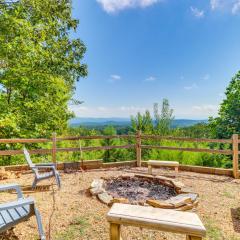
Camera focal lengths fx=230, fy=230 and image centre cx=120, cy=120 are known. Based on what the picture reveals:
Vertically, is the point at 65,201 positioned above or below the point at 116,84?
below

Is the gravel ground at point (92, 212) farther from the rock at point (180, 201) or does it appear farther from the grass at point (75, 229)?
the rock at point (180, 201)

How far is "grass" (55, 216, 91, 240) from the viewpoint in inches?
111

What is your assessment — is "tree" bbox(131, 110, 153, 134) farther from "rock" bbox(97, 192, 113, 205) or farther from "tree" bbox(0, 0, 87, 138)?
"rock" bbox(97, 192, 113, 205)

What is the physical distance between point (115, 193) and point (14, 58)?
224 inches

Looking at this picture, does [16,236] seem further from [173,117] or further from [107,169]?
[173,117]

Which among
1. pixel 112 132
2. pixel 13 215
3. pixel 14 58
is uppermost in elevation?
pixel 14 58

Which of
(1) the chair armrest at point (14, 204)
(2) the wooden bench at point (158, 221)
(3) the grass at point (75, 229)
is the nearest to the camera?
(2) the wooden bench at point (158, 221)

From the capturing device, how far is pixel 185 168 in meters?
6.79

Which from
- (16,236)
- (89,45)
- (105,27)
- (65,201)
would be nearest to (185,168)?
(65,201)

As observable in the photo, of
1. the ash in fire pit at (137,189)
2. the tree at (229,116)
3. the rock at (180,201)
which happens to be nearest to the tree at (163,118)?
the tree at (229,116)

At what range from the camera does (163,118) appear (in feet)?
31.4

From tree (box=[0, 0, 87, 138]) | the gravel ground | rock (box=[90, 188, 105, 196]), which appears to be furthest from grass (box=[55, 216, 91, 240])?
tree (box=[0, 0, 87, 138])

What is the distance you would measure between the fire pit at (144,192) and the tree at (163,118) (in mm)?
4016

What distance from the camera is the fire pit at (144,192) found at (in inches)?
150
